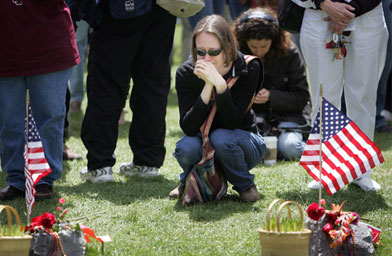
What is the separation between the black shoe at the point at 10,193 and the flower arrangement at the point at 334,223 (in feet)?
7.07

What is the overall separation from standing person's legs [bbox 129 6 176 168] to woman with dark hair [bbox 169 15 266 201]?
606 millimetres

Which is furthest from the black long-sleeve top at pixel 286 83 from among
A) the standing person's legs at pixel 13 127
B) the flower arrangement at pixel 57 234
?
the flower arrangement at pixel 57 234

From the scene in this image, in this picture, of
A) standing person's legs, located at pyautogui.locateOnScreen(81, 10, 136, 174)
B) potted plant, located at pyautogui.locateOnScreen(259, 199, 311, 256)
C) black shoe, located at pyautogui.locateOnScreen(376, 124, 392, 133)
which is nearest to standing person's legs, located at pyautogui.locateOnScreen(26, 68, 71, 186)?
standing person's legs, located at pyautogui.locateOnScreen(81, 10, 136, 174)

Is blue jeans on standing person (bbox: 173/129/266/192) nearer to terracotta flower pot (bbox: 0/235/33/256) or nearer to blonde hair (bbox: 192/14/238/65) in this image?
blonde hair (bbox: 192/14/238/65)

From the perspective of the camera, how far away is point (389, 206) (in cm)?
422

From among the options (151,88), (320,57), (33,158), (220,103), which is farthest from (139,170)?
(33,158)

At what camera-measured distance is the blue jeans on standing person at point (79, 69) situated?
299 inches

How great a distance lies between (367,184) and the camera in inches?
182

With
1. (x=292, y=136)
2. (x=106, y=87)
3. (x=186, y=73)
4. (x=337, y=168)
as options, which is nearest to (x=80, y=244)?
(x=337, y=168)

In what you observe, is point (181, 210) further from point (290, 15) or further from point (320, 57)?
point (290, 15)

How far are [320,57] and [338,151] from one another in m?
1.37

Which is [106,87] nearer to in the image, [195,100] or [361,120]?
[195,100]

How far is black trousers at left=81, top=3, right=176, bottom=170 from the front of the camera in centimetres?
483

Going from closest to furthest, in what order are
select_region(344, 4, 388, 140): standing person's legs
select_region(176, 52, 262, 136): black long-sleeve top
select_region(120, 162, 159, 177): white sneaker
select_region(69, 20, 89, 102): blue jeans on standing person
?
select_region(176, 52, 262, 136): black long-sleeve top < select_region(344, 4, 388, 140): standing person's legs < select_region(120, 162, 159, 177): white sneaker < select_region(69, 20, 89, 102): blue jeans on standing person
